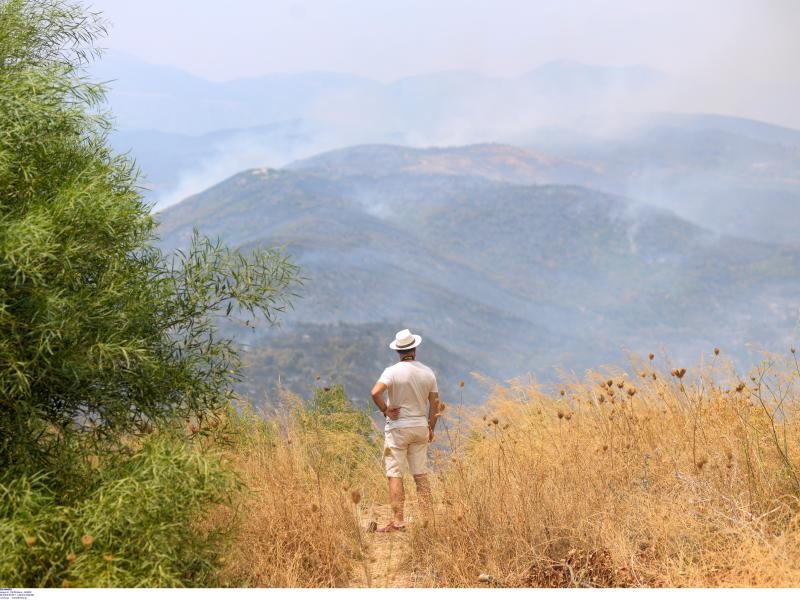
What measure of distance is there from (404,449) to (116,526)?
290 cm

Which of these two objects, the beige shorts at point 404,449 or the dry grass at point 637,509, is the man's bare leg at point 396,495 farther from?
the dry grass at point 637,509

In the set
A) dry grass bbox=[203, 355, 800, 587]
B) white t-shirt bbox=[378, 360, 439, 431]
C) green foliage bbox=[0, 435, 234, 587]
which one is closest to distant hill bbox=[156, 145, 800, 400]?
white t-shirt bbox=[378, 360, 439, 431]

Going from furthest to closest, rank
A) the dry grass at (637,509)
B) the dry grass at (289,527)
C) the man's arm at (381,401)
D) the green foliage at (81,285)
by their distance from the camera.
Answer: the man's arm at (381,401) < the dry grass at (289,527) < the dry grass at (637,509) < the green foliage at (81,285)

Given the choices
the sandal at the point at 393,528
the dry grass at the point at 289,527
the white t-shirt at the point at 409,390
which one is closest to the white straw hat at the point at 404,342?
the white t-shirt at the point at 409,390

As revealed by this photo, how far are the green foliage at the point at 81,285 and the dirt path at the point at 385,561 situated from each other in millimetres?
1392

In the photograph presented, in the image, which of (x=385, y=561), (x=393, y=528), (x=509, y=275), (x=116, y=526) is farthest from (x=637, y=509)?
(x=509, y=275)

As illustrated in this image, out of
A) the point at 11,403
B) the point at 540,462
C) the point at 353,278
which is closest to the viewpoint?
the point at 11,403

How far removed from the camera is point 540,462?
6668mm

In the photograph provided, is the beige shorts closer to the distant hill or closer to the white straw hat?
the white straw hat

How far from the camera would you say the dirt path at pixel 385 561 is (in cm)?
594

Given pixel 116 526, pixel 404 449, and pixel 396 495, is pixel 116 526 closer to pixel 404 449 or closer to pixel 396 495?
pixel 396 495

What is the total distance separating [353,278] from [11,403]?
145891 mm
